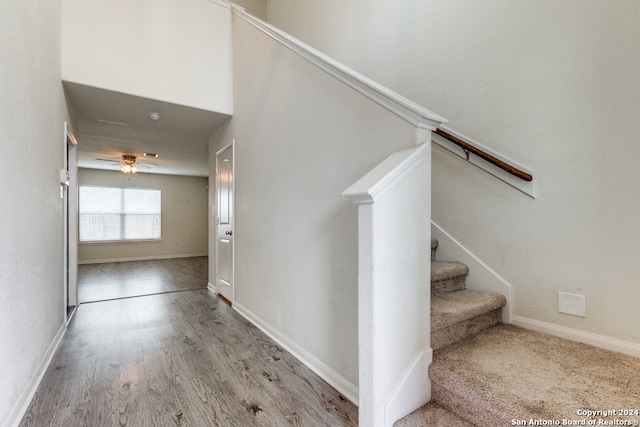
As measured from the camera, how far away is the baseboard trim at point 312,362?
5.44 feet

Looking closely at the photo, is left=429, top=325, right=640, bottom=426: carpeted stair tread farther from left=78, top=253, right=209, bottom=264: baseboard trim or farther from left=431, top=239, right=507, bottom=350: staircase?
left=78, top=253, right=209, bottom=264: baseboard trim

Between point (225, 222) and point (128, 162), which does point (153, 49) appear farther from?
point (128, 162)

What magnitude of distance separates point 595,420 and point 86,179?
8.92 metres

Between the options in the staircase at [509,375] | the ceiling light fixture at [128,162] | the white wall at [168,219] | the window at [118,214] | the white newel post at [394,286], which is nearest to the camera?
the staircase at [509,375]

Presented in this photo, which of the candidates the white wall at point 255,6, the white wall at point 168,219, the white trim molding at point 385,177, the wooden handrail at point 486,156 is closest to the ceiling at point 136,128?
the white wall at point 168,219

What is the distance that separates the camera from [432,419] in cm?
129

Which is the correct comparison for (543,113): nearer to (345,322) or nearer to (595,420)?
(595,420)

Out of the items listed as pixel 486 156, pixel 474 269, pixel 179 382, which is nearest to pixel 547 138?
pixel 486 156

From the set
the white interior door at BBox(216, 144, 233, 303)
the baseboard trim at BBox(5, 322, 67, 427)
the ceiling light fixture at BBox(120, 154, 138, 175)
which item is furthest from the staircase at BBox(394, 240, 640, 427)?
the ceiling light fixture at BBox(120, 154, 138, 175)

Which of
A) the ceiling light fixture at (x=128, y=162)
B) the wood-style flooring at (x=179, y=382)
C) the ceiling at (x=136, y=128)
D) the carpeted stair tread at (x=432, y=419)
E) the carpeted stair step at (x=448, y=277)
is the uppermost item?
the ceiling at (x=136, y=128)

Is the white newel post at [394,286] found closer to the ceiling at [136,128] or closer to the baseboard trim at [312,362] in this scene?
the baseboard trim at [312,362]

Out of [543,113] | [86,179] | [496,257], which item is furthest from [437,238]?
[86,179]

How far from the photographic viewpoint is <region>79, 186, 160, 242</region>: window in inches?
269

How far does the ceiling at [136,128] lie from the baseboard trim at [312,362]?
2.45 m
